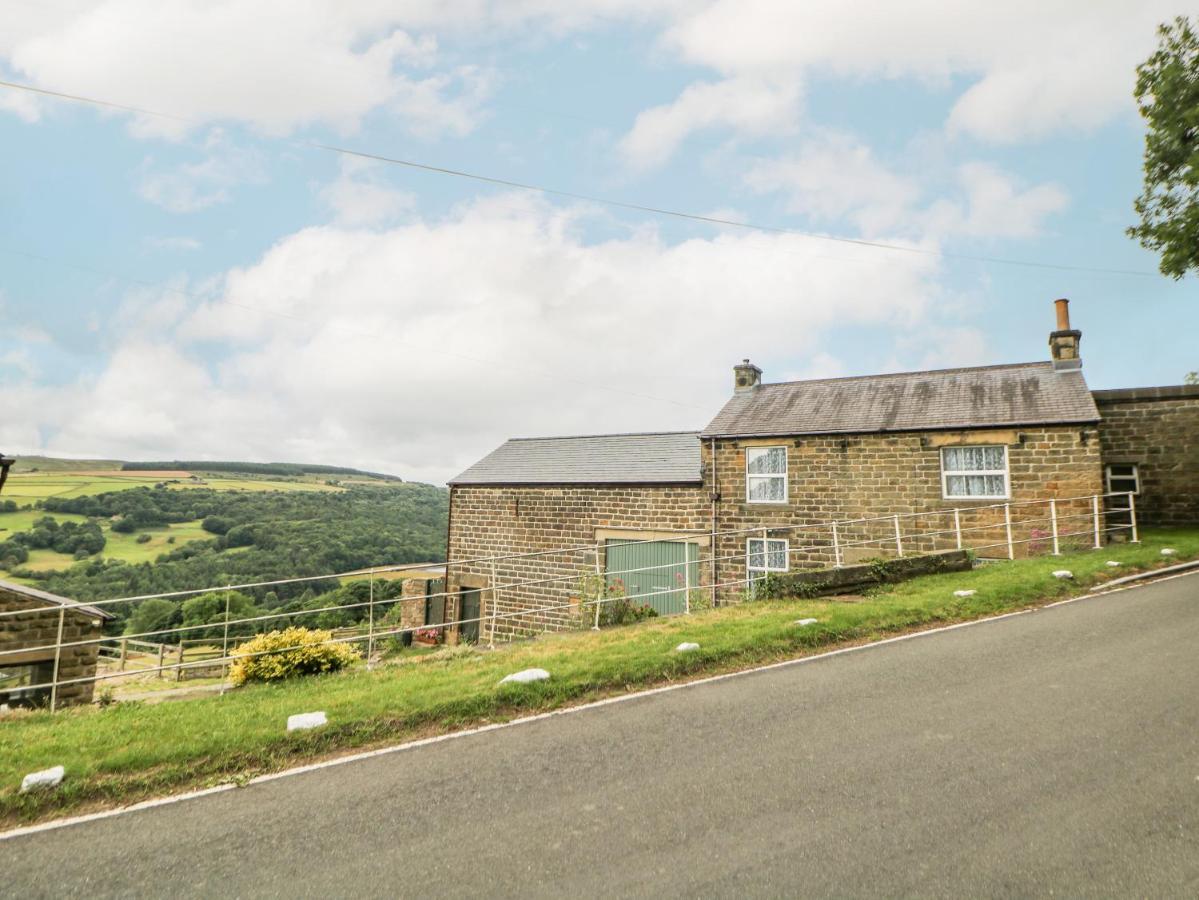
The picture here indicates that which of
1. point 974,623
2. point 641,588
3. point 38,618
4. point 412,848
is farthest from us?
point 641,588

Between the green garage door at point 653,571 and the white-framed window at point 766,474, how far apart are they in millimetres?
2375

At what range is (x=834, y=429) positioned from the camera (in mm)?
16891

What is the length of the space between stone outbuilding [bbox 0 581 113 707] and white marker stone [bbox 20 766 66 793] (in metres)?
9.68

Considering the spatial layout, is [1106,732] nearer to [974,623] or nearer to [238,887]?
[974,623]

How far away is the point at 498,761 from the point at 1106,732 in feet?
15.3

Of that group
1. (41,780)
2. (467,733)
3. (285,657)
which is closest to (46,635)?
(285,657)

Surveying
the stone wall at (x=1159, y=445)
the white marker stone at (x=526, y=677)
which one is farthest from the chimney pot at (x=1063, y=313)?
the white marker stone at (x=526, y=677)

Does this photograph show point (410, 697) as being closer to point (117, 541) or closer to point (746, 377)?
point (746, 377)

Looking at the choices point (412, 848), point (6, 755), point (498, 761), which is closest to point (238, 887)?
point (412, 848)

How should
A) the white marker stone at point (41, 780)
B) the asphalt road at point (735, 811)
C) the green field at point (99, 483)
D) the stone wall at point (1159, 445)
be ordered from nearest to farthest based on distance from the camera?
the asphalt road at point (735, 811) → the white marker stone at point (41, 780) → the stone wall at point (1159, 445) → the green field at point (99, 483)

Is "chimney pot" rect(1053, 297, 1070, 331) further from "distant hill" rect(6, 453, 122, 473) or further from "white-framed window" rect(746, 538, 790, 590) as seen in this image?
"distant hill" rect(6, 453, 122, 473)

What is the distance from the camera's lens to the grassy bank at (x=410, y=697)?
479cm

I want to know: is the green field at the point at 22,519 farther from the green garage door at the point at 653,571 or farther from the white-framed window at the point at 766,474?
the white-framed window at the point at 766,474

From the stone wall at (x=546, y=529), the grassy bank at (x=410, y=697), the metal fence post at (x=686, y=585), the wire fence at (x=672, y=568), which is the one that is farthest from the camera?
the stone wall at (x=546, y=529)
